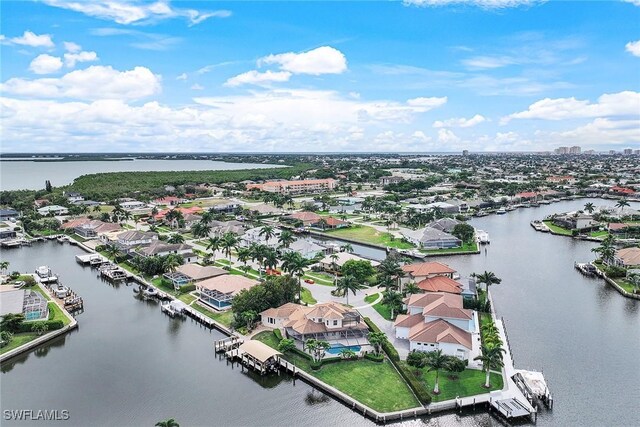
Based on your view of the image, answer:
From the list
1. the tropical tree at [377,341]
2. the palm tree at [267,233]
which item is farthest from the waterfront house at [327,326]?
the palm tree at [267,233]

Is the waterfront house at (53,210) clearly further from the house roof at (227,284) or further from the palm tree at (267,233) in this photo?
the house roof at (227,284)

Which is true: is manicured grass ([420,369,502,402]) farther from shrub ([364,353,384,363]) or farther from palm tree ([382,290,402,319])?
palm tree ([382,290,402,319])

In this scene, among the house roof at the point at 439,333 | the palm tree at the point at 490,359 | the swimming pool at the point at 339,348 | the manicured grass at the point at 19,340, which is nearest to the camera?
the palm tree at the point at 490,359

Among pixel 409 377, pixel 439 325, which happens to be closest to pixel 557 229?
pixel 439 325

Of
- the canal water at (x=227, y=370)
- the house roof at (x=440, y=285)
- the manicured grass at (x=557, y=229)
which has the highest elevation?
the house roof at (x=440, y=285)

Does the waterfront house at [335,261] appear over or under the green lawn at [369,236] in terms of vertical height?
over

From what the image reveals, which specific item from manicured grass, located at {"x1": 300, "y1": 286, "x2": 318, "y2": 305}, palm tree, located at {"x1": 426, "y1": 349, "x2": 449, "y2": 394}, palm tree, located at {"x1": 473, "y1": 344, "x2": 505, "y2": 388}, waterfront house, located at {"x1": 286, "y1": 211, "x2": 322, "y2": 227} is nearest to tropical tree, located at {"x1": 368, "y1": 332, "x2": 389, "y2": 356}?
palm tree, located at {"x1": 426, "y1": 349, "x2": 449, "y2": 394}

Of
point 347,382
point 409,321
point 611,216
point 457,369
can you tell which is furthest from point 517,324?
point 611,216

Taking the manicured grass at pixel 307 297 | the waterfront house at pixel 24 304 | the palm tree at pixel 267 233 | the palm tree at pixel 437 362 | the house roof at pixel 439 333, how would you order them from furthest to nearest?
the palm tree at pixel 267 233
the manicured grass at pixel 307 297
the waterfront house at pixel 24 304
the house roof at pixel 439 333
the palm tree at pixel 437 362
